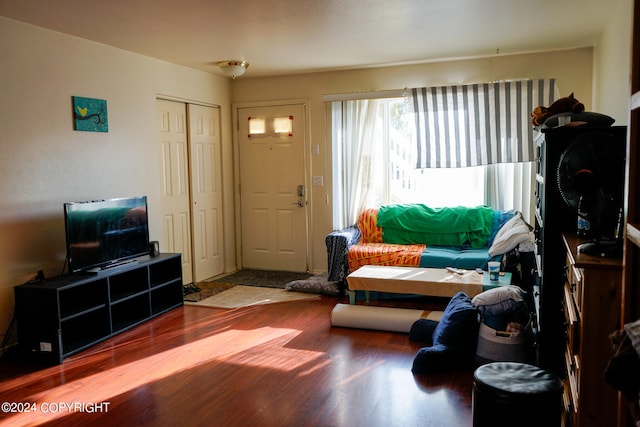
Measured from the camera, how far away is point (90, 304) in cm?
384

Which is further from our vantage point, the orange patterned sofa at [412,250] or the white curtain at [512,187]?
the white curtain at [512,187]

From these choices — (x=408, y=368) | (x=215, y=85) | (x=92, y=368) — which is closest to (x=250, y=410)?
(x=408, y=368)

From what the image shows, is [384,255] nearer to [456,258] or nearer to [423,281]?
[456,258]

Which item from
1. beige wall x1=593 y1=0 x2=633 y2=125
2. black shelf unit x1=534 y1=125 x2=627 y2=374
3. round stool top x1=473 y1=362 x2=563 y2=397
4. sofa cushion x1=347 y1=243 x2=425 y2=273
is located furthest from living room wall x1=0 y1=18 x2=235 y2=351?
beige wall x1=593 y1=0 x2=633 y2=125

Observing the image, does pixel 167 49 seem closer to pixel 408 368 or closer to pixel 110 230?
pixel 110 230

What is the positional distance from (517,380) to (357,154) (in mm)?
3854

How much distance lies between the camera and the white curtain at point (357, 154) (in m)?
5.63

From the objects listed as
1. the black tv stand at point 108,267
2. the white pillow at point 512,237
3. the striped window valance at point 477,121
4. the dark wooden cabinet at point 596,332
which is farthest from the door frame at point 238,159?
the dark wooden cabinet at point 596,332

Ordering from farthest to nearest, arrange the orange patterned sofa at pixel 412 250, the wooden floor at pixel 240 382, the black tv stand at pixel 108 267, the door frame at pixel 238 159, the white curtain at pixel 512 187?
the door frame at pixel 238 159 < the white curtain at pixel 512 187 < the orange patterned sofa at pixel 412 250 < the black tv stand at pixel 108 267 < the wooden floor at pixel 240 382

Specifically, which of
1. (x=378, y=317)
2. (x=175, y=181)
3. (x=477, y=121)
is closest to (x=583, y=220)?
(x=378, y=317)

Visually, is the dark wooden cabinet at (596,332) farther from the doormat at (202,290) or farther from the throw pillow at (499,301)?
the doormat at (202,290)

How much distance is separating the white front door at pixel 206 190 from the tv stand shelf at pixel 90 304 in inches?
39.3

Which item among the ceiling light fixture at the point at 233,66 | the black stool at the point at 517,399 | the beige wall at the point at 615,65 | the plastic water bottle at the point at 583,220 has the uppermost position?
the ceiling light fixture at the point at 233,66

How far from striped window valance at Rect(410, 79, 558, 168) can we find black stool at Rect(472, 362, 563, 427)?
10.8ft
